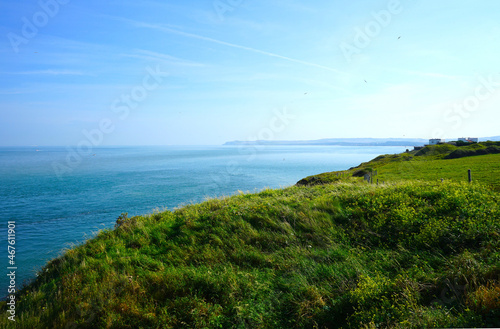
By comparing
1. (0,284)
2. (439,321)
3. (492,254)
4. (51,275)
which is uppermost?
(492,254)

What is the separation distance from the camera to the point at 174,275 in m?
7.00

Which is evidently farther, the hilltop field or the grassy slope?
the grassy slope

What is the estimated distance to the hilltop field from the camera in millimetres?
5316

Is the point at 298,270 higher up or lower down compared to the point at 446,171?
lower down

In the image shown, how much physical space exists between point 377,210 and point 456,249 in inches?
113

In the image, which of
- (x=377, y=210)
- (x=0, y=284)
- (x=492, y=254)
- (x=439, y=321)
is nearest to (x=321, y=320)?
(x=439, y=321)

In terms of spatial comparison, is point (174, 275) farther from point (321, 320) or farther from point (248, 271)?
point (321, 320)

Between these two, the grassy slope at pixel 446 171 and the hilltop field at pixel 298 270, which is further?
the grassy slope at pixel 446 171

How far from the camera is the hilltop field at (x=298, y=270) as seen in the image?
5316 millimetres

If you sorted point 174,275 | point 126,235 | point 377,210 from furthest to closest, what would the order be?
point 126,235
point 377,210
point 174,275

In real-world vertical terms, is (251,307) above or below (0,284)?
above

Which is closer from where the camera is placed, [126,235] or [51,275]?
[51,275]

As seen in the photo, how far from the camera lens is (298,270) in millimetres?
6980

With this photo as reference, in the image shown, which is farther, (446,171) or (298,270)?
(446,171)
